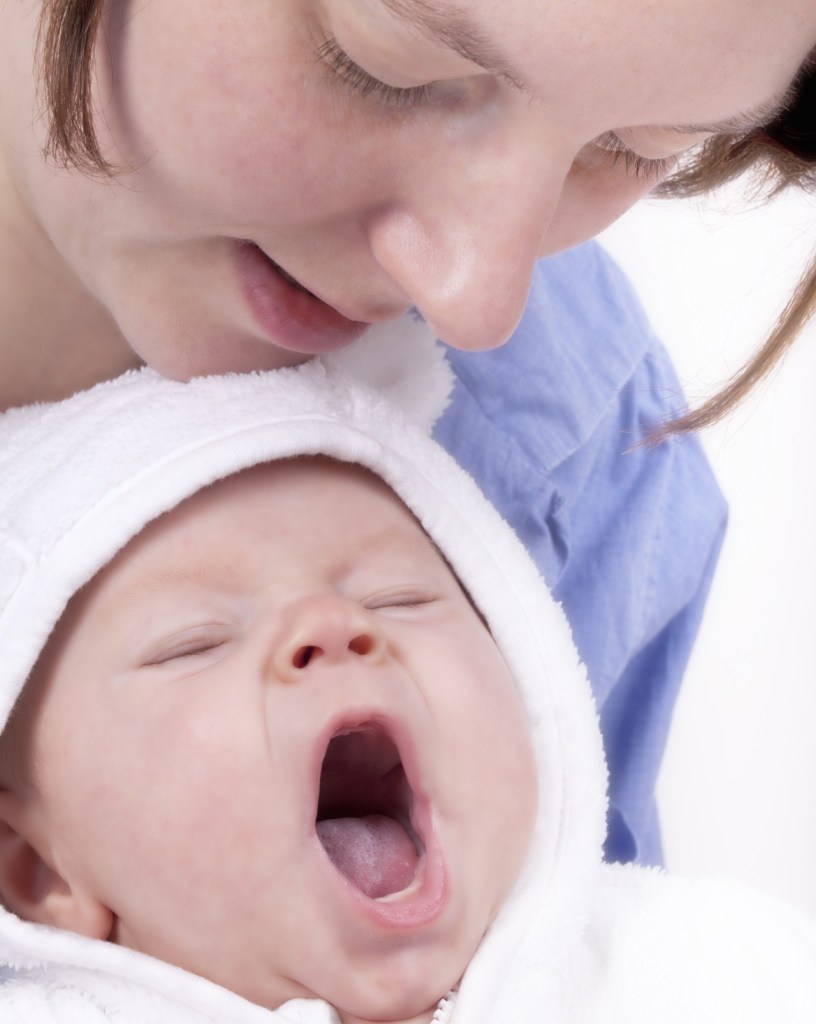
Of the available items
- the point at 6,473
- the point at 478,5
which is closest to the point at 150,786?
the point at 6,473

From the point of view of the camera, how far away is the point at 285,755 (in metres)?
0.87

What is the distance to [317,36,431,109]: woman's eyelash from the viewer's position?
75 centimetres

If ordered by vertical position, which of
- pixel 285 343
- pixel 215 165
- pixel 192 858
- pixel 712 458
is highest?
pixel 215 165

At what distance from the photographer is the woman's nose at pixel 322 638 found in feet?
2.90

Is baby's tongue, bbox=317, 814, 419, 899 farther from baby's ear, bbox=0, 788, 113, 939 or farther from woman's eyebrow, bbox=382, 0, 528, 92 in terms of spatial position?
woman's eyebrow, bbox=382, 0, 528, 92

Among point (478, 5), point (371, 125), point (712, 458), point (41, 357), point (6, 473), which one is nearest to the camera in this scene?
point (478, 5)

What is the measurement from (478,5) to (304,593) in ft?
1.39

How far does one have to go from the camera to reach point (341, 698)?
875mm

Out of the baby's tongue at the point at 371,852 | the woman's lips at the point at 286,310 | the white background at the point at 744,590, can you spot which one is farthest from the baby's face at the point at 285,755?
the white background at the point at 744,590

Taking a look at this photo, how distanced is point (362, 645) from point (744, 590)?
1233 mm

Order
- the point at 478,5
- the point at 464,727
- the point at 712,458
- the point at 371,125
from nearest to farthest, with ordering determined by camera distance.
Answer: the point at 478,5 < the point at 371,125 < the point at 464,727 < the point at 712,458

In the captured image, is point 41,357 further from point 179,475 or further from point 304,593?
point 304,593

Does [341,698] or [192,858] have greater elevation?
[341,698]

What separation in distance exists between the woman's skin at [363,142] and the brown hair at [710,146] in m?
0.02
